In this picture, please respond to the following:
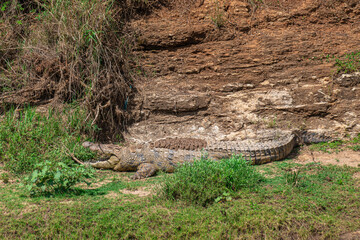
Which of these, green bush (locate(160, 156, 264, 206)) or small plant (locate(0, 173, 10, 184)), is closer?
green bush (locate(160, 156, 264, 206))

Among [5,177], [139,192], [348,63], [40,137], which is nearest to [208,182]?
[139,192]

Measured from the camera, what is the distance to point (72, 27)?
6199mm

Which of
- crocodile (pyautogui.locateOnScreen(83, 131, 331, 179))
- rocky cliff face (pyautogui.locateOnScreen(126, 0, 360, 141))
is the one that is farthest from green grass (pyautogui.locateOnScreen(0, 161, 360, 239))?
rocky cliff face (pyautogui.locateOnScreen(126, 0, 360, 141))

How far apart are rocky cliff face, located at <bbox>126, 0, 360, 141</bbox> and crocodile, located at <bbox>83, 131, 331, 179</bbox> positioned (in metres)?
0.63

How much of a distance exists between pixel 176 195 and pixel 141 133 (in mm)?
2735

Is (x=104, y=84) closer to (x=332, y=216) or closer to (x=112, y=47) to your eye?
(x=112, y=47)

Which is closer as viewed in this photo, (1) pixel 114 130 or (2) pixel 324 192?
(2) pixel 324 192

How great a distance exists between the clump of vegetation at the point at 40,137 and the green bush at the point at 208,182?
2188 millimetres

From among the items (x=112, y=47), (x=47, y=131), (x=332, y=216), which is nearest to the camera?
(x=332, y=216)

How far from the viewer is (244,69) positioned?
21.2ft

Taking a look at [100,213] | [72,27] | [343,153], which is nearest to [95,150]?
[100,213]

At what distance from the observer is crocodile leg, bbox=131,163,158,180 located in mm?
4883

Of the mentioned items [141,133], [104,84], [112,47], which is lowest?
[141,133]

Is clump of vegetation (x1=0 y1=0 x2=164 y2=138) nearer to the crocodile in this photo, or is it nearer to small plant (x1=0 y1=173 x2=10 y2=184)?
the crocodile
